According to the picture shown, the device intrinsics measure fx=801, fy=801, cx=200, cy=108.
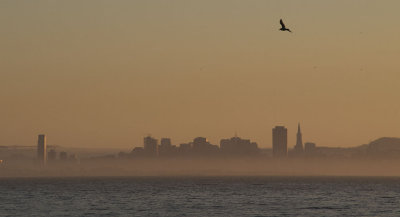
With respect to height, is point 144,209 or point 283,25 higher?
point 283,25

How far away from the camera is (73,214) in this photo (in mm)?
137375

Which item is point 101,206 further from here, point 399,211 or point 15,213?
point 399,211

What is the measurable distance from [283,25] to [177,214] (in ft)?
226

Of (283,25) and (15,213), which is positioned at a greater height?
(283,25)

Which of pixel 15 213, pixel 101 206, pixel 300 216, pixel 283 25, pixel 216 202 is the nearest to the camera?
pixel 283 25

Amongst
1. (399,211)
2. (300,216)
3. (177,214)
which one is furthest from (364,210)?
(177,214)

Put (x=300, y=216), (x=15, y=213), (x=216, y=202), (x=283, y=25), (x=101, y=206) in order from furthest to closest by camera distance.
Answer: (x=216, y=202), (x=101, y=206), (x=15, y=213), (x=300, y=216), (x=283, y=25)

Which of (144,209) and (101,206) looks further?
(101,206)

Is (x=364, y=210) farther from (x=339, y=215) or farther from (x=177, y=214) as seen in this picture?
(x=177, y=214)

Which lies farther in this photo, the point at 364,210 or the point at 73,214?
the point at 364,210

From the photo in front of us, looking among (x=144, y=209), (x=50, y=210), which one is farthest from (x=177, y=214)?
(x=50, y=210)

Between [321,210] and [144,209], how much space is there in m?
32.7

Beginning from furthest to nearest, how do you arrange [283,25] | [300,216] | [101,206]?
[101,206] → [300,216] → [283,25]

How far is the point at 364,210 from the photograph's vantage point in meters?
148
